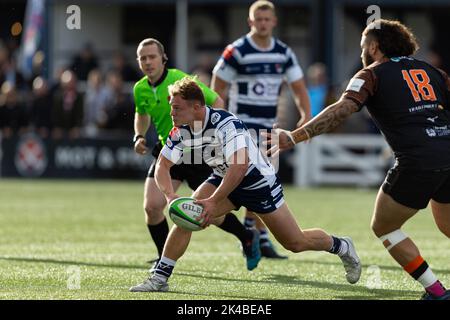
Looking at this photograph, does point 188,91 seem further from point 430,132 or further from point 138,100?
point 138,100

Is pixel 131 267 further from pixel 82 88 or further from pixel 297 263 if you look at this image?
pixel 82 88

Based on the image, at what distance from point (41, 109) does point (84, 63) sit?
7.86 ft

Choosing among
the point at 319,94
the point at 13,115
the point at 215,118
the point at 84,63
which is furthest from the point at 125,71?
the point at 215,118

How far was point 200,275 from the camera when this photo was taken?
9609 mm

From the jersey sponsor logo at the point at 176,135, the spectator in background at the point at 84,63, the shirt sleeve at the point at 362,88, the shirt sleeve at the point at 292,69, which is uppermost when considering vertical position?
the shirt sleeve at the point at 362,88

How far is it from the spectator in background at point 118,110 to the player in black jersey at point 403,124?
1593 cm

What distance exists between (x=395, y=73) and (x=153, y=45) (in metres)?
2.74

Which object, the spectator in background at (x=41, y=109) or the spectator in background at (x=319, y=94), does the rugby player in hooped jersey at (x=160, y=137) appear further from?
the spectator in background at (x=41, y=109)

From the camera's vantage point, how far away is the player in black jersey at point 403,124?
7738 mm

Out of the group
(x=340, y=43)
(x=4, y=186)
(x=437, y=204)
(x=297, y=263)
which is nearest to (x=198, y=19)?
(x=340, y=43)

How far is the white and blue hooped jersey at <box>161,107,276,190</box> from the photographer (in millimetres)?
8039

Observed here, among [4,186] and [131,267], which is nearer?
[131,267]

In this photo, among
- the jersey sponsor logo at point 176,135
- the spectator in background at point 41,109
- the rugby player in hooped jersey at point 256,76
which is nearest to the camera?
the jersey sponsor logo at point 176,135

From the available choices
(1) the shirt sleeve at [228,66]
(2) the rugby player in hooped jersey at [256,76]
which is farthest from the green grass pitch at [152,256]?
(1) the shirt sleeve at [228,66]
